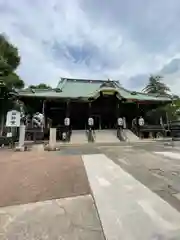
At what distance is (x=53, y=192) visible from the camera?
3705mm

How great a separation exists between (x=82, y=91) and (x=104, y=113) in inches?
128

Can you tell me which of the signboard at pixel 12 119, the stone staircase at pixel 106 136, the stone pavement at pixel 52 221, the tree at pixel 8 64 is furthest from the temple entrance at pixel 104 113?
the stone pavement at pixel 52 221

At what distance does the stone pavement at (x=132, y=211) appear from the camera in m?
2.28

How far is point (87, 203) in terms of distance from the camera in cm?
320

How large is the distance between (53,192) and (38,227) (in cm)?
128

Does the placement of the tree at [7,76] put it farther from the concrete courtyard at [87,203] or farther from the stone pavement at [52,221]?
the stone pavement at [52,221]

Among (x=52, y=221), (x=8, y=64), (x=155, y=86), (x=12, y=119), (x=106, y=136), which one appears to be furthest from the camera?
(x=155, y=86)

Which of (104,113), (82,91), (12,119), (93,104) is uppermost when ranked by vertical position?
(82,91)

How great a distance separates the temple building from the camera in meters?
17.3

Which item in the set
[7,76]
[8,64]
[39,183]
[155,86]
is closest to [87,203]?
[39,183]

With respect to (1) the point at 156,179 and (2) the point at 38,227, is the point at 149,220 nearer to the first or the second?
(2) the point at 38,227

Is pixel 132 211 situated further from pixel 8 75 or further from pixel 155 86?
pixel 155 86

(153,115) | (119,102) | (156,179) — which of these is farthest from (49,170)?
→ (153,115)

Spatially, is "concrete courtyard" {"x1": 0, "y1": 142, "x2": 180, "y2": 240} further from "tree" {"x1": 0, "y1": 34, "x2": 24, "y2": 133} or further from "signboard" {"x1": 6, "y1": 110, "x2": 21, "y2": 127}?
"tree" {"x1": 0, "y1": 34, "x2": 24, "y2": 133}
